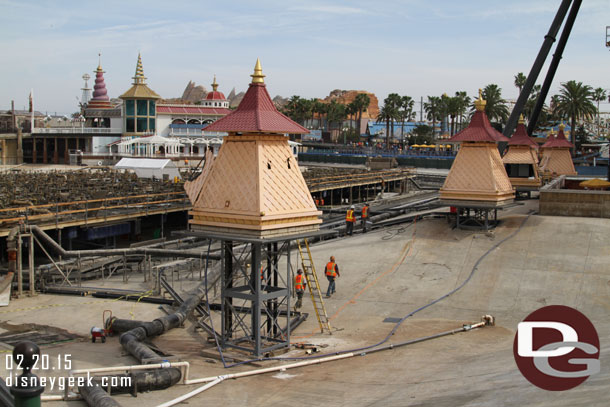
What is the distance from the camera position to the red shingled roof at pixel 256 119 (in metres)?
17.7

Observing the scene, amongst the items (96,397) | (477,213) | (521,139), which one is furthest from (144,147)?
(96,397)

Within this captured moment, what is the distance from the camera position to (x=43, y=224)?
3120 centimetres

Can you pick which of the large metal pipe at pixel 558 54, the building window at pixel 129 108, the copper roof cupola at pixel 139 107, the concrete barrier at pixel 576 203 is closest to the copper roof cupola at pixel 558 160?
the large metal pipe at pixel 558 54

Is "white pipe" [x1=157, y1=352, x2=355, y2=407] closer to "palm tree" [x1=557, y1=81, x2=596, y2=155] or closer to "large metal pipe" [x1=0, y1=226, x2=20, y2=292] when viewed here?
"large metal pipe" [x1=0, y1=226, x2=20, y2=292]

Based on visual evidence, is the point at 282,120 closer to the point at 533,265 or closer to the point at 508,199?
the point at 533,265

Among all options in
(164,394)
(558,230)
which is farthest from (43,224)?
(558,230)

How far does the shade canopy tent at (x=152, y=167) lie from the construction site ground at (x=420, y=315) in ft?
102

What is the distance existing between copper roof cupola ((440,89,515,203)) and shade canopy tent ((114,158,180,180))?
31.5m

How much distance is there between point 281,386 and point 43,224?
20775 millimetres

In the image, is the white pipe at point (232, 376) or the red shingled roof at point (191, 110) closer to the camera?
the white pipe at point (232, 376)

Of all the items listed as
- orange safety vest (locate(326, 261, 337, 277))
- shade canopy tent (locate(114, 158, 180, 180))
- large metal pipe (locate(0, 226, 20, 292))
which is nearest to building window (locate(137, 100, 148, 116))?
shade canopy tent (locate(114, 158, 180, 180))

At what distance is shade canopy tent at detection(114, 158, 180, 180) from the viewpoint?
2346 inches

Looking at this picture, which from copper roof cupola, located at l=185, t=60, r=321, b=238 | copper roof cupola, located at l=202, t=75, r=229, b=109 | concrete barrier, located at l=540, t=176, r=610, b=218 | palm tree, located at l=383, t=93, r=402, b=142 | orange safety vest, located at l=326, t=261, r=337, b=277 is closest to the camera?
copper roof cupola, located at l=185, t=60, r=321, b=238

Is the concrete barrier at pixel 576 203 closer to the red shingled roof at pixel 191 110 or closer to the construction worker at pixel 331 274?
the construction worker at pixel 331 274
